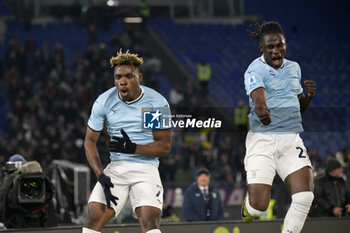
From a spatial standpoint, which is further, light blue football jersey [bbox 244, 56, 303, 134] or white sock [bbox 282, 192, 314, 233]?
light blue football jersey [bbox 244, 56, 303, 134]

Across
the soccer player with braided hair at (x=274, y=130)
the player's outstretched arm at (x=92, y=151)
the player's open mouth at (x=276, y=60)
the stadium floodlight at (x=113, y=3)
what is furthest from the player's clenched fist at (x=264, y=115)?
the stadium floodlight at (x=113, y=3)

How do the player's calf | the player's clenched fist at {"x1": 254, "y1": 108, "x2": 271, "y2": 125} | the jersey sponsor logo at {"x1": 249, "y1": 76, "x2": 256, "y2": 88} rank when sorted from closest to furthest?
the player's clenched fist at {"x1": 254, "y1": 108, "x2": 271, "y2": 125} → the jersey sponsor logo at {"x1": 249, "y1": 76, "x2": 256, "y2": 88} → the player's calf

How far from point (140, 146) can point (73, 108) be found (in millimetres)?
8557

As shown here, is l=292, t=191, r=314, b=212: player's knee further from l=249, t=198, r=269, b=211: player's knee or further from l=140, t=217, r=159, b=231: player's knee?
l=140, t=217, r=159, b=231: player's knee

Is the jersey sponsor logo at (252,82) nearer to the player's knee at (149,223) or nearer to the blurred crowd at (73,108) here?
the player's knee at (149,223)

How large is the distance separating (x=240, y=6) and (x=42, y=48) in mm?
5363

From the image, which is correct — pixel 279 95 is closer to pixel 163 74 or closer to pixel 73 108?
pixel 73 108

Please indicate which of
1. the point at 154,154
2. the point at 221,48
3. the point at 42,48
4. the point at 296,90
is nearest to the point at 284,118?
the point at 296,90

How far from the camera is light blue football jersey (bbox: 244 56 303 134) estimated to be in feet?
18.4

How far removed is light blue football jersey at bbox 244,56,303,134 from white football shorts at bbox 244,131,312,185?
2.9 inches

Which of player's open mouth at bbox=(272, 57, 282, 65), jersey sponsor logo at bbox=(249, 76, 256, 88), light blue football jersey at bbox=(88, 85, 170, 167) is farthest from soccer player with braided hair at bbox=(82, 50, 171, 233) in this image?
player's open mouth at bbox=(272, 57, 282, 65)

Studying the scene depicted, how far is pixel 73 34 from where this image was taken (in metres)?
19.2

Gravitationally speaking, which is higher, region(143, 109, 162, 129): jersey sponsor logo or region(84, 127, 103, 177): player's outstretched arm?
region(143, 109, 162, 129): jersey sponsor logo

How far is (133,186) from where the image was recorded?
5.39 metres
